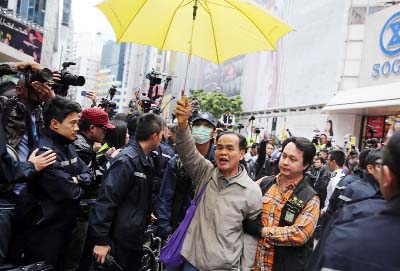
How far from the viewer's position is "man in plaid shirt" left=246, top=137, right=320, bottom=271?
2.97 meters

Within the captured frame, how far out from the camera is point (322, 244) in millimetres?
1663

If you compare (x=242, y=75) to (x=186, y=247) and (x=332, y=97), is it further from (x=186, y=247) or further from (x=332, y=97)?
(x=186, y=247)

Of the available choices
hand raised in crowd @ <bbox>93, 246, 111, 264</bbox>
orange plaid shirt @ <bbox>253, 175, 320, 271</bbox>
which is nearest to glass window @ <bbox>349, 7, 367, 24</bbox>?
orange plaid shirt @ <bbox>253, 175, 320, 271</bbox>

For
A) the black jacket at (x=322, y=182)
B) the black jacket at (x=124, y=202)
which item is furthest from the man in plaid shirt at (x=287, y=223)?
the black jacket at (x=322, y=182)

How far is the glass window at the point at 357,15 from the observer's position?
2659 cm

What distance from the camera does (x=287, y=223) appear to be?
120 inches

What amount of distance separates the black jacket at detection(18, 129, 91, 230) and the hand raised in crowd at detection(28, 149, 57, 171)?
0.26 ft

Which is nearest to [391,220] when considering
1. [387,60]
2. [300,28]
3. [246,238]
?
[246,238]

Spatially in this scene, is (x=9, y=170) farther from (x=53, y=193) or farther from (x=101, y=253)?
(x=101, y=253)

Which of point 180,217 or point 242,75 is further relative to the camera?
point 242,75

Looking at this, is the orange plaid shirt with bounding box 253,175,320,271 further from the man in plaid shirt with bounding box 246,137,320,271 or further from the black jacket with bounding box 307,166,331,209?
the black jacket with bounding box 307,166,331,209

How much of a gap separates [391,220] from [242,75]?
49.9 metres

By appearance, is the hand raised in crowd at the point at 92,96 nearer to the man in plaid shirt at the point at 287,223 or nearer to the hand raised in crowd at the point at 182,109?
the hand raised in crowd at the point at 182,109

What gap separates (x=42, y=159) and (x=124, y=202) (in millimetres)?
757
